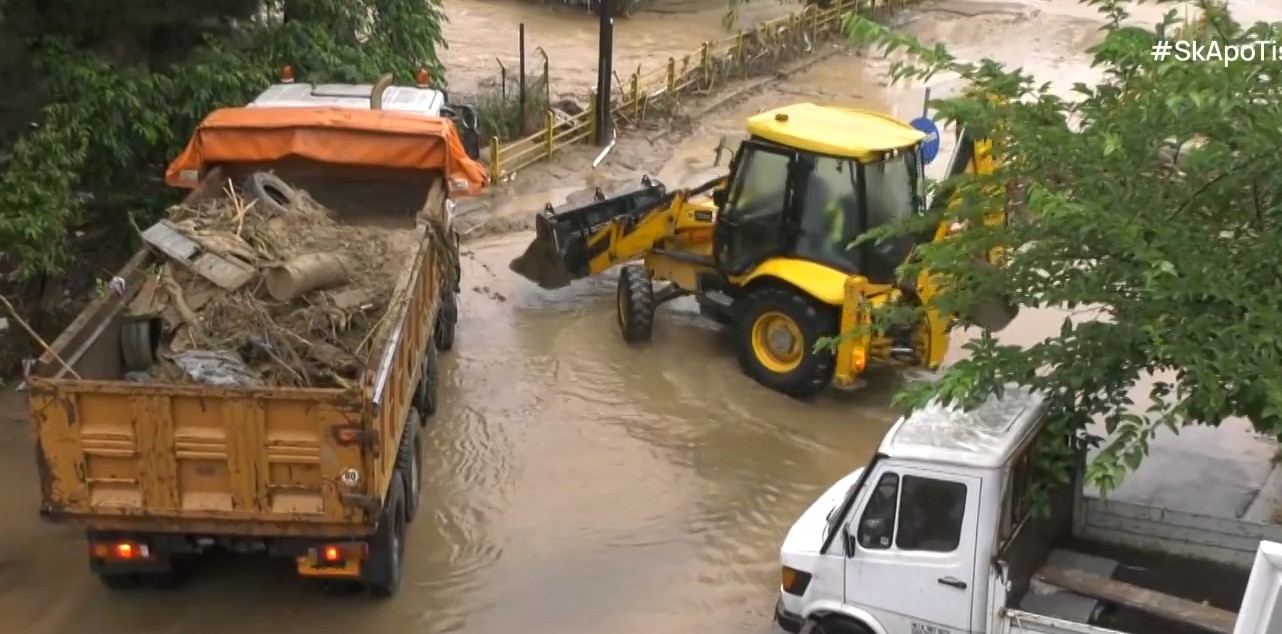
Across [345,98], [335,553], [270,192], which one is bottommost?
[335,553]

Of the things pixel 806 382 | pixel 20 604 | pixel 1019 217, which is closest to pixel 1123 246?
pixel 1019 217

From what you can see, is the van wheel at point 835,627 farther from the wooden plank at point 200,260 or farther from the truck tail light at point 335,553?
the wooden plank at point 200,260

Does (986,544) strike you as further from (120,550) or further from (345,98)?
(345,98)

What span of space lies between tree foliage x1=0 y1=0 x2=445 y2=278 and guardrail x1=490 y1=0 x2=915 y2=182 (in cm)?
429

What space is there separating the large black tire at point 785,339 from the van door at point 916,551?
398 cm

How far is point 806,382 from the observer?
10.6 metres

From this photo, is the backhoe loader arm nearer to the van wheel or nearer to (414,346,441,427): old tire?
(414,346,441,427): old tire

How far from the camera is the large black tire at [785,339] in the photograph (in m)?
10.4

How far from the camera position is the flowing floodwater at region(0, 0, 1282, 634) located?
25.2 feet

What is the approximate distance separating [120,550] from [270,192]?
3588mm

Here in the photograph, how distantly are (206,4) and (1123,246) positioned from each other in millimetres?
8861

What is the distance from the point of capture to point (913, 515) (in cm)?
624

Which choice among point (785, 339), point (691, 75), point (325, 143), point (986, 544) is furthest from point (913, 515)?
point (691, 75)

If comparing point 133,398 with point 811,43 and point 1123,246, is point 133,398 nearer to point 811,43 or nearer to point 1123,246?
point 1123,246
